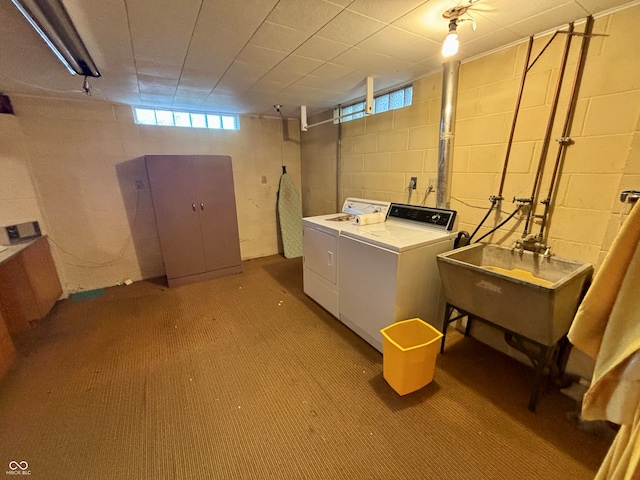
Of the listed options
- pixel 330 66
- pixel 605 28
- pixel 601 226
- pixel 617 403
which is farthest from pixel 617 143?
pixel 330 66

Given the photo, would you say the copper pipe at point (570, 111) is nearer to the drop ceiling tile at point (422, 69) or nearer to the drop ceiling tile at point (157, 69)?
the drop ceiling tile at point (422, 69)

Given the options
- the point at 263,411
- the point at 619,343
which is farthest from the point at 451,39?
the point at 263,411

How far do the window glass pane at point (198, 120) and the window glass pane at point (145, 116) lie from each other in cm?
45

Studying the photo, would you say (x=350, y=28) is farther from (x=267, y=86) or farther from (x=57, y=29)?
(x=57, y=29)

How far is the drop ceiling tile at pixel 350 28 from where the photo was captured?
1.42 m

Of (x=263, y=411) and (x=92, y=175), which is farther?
(x=92, y=175)

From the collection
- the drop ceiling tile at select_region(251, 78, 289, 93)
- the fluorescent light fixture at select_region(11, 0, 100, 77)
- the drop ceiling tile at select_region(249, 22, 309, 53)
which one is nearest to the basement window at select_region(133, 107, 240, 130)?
the drop ceiling tile at select_region(251, 78, 289, 93)

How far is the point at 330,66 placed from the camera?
208 centimetres

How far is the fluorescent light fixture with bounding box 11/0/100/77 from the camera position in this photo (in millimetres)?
1185

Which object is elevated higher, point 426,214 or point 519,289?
point 426,214

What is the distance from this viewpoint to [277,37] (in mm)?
1608

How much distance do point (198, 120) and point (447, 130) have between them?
3215 millimetres

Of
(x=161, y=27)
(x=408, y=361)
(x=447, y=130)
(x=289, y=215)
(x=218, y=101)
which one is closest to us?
(x=161, y=27)

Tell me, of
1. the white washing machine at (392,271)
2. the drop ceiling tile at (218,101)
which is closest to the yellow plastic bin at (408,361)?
the white washing machine at (392,271)
